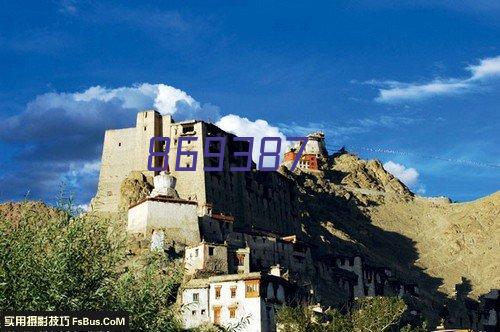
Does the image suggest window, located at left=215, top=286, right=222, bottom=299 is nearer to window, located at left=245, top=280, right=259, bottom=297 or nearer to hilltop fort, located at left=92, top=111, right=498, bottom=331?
hilltop fort, located at left=92, top=111, right=498, bottom=331

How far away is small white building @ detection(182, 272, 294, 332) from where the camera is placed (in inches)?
2859

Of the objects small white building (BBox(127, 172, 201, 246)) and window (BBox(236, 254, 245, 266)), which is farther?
small white building (BBox(127, 172, 201, 246))

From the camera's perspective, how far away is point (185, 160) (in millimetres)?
100188

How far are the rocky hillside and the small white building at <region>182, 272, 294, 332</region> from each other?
45633 mm

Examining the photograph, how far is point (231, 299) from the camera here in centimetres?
7319

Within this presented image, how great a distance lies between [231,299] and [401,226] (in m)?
90.8

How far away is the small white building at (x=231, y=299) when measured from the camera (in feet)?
238

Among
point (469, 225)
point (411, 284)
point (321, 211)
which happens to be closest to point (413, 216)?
point (469, 225)

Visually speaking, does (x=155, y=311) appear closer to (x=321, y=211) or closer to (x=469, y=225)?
(x=321, y=211)

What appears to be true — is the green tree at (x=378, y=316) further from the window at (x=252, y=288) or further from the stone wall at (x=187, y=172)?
the stone wall at (x=187, y=172)
